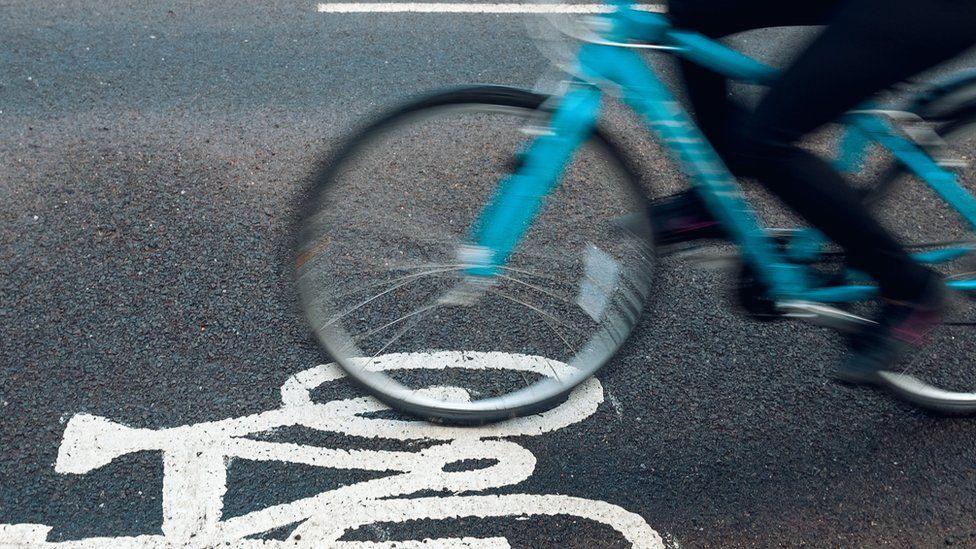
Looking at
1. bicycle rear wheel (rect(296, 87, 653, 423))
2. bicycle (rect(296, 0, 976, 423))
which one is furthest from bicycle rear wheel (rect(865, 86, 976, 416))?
bicycle rear wheel (rect(296, 87, 653, 423))

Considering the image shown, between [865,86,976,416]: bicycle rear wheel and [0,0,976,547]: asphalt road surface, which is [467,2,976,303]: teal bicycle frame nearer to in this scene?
[865,86,976,416]: bicycle rear wheel

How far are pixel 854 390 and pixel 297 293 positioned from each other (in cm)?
196

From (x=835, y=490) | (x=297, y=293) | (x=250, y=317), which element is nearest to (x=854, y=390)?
(x=835, y=490)

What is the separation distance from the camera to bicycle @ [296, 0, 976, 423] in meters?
2.26

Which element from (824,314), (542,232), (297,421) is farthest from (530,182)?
(297,421)

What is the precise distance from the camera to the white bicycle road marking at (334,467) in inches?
95.1

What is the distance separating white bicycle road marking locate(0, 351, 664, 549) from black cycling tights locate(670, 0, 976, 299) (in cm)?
98

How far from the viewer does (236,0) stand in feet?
18.0

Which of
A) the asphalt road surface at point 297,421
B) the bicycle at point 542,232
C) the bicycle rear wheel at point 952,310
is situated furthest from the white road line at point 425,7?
the bicycle rear wheel at point 952,310

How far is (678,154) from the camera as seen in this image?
2305 mm

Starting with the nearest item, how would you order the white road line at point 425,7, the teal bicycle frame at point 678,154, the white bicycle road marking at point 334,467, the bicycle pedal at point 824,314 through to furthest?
1. the teal bicycle frame at point 678,154
2. the white bicycle road marking at point 334,467
3. the bicycle pedal at point 824,314
4. the white road line at point 425,7

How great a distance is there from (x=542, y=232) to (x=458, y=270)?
291 mm

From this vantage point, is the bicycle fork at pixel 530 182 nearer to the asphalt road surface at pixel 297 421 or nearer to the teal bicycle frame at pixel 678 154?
the teal bicycle frame at pixel 678 154

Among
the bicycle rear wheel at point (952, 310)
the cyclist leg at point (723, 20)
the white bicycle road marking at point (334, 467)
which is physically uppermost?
the cyclist leg at point (723, 20)
